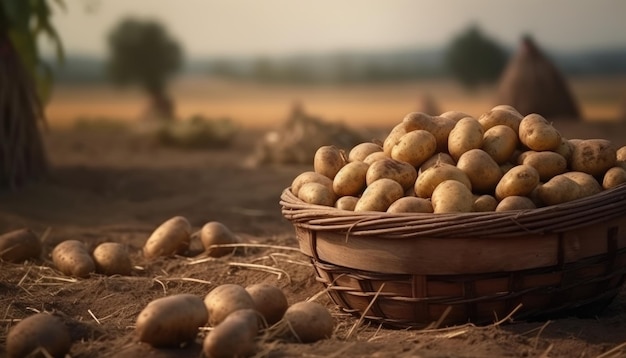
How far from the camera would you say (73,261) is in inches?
179

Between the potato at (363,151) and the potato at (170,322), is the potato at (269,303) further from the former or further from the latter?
the potato at (363,151)

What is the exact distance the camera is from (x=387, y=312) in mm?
3391

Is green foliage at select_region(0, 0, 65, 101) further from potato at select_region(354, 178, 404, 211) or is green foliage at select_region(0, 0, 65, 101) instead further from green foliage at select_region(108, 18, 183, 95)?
green foliage at select_region(108, 18, 183, 95)

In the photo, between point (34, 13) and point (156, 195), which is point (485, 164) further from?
point (34, 13)

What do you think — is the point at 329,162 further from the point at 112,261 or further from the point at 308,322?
the point at 112,261

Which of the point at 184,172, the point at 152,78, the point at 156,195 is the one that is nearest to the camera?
the point at 156,195

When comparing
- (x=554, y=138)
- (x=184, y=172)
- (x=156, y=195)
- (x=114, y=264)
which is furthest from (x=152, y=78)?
(x=554, y=138)

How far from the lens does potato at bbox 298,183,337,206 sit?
11.9ft

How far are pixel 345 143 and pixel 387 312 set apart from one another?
641 cm

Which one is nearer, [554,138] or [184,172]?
[554,138]

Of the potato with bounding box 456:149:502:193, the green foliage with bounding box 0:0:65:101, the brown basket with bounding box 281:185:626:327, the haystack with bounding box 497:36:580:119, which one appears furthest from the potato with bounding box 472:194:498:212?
the haystack with bounding box 497:36:580:119

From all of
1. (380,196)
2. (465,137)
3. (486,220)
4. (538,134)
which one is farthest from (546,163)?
(380,196)

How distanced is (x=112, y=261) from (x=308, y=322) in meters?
1.84

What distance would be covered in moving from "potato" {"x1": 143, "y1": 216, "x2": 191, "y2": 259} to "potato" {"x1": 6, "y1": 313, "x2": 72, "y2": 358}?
6.18 feet
